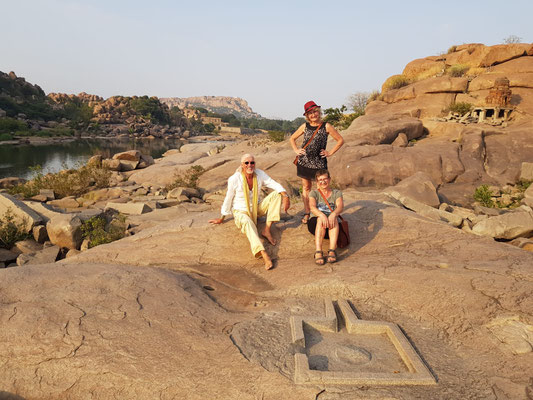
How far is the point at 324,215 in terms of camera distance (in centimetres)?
417

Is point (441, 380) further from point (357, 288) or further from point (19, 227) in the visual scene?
point (19, 227)

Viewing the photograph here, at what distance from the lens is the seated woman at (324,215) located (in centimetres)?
414

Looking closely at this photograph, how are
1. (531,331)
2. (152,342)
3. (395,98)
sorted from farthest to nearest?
1. (395,98)
2. (531,331)
3. (152,342)

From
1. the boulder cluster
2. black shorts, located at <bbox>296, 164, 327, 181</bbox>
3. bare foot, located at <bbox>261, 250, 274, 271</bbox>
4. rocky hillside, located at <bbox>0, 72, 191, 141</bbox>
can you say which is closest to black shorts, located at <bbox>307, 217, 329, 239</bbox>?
bare foot, located at <bbox>261, 250, 274, 271</bbox>

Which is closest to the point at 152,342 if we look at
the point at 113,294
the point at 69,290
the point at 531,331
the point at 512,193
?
the point at 113,294

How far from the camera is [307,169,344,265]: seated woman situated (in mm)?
4145

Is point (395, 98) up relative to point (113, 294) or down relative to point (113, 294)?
up

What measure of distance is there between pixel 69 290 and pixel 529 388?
3470 mm

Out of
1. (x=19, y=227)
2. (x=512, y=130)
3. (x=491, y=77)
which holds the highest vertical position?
(x=491, y=77)

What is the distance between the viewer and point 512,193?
1039cm

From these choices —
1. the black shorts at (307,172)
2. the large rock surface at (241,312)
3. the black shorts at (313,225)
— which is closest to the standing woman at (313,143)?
the black shorts at (307,172)

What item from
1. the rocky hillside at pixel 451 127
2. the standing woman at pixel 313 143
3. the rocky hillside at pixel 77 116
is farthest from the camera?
the rocky hillside at pixel 77 116

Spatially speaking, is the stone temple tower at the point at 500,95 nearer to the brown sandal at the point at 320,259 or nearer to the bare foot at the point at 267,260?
the brown sandal at the point at 320,259

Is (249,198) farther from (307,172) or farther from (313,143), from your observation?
(313,143)
